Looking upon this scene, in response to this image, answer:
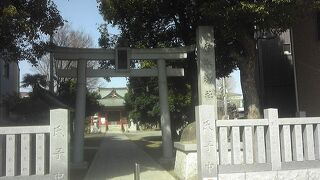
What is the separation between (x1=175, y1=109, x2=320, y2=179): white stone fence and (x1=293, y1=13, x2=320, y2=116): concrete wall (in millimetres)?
7504

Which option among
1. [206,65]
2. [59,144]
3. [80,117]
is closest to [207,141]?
[59,144]

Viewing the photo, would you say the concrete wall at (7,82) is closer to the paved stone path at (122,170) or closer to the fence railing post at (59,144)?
the paved stone path at (122,170)

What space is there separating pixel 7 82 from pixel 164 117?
14462mm

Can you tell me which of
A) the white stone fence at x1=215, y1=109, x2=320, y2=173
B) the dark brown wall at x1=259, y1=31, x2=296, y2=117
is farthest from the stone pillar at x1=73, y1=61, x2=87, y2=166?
the dark brown wall at x1=259, y1=31, x2=296, y2=117

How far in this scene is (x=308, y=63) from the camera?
19656 millimetres

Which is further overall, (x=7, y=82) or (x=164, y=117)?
(x=7, y=82)

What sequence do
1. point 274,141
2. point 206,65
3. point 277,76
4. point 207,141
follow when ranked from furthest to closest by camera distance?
point 277,76 < point 206,65 < point 274,141 < point 207,141

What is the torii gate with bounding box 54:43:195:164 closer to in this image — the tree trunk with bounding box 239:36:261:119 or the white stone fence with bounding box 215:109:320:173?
the tree trunk with bounding box 239:36:261:119

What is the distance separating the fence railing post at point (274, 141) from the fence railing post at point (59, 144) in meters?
4.89

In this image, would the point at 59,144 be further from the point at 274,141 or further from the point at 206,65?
the point at 206,65

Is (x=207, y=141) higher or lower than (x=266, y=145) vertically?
higher

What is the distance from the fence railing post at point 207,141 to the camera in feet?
36.8

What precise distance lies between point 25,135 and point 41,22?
4825mm

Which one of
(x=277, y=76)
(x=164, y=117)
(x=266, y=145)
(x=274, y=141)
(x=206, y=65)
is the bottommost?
(x=266, y=145)
